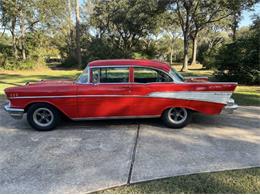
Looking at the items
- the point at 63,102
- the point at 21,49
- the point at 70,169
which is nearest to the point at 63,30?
the point at 21,49

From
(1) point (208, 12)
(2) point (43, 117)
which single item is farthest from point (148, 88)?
(1) point (208, 12)

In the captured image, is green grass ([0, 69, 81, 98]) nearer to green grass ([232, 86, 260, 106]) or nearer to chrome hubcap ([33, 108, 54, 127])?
chrome hubcap ([33, 108, 54, 127])

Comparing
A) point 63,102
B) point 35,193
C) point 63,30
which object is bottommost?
point 35,193

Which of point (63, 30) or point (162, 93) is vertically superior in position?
point (63, 30)

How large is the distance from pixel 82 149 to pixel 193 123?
272 cm

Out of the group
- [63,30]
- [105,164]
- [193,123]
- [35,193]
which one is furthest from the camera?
[63,30]

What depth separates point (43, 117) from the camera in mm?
6258

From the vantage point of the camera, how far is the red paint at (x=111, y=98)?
605 cm

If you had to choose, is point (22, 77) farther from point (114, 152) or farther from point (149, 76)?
point (114, 152)

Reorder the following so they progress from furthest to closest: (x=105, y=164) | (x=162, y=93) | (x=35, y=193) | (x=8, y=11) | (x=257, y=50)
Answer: (x=8, y=11)
(x=257, y=50)
(x=162, y=93)
(x=105, y=164)
(x=35, y=193)

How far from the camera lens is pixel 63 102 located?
610 cm

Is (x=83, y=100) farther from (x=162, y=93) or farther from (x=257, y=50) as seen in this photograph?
(x=257, y=50)

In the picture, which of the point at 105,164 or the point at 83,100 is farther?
the point at 83,100

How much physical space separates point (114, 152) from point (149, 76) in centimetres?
205
